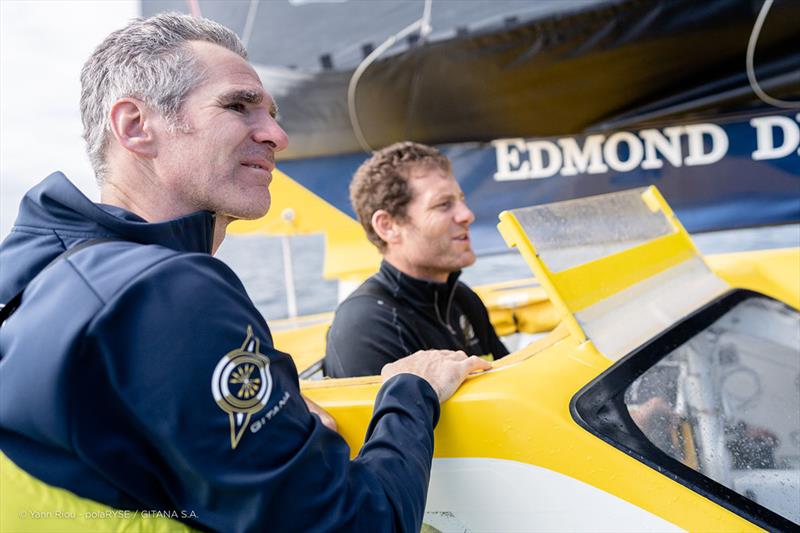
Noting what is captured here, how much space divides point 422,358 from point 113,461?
487 millimetres

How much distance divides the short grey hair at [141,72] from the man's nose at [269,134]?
91 millimetres

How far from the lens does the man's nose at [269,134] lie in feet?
2.91

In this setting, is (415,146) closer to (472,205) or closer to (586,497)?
(472,205)

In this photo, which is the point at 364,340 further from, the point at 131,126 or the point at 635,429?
the point at 131,126

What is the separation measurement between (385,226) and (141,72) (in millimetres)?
1005

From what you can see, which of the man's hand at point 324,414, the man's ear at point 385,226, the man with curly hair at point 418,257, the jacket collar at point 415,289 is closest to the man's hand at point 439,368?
the man's hand at point 324,414

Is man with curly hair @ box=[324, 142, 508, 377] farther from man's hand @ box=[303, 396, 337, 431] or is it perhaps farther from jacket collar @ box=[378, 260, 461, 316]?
man's hand @ box=[303, 396, 337, 431]

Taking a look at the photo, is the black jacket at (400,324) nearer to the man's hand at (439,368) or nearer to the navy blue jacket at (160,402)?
the man's hand at (439,368)

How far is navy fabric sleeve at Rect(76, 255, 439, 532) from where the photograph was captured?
62 centimetres

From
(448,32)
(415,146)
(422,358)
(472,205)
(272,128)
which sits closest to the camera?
(272,128)

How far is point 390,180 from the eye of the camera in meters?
1.82

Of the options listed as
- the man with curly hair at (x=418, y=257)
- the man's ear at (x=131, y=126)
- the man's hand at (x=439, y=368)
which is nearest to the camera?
the man's ear at (x=131, y=126)

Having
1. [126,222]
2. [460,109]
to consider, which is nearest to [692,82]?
[460,109]

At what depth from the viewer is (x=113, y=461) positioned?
630mm
